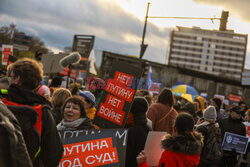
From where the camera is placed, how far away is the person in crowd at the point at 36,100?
2.14 metres

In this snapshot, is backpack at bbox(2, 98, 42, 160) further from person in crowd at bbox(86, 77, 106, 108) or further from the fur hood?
person in crowd at bbox(86, 77, 106, 108)

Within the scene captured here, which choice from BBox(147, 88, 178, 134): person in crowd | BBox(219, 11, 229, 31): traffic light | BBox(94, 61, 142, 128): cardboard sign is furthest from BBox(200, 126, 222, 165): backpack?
BBox(219, 11, 229, 31): traffic light

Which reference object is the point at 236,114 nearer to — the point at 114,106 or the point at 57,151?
the point at 114,106

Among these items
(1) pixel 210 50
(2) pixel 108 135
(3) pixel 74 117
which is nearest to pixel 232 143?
(2) pixel 108 135

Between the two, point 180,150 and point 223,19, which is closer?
point 180,150

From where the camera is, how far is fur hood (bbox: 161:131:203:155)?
303 centimetres

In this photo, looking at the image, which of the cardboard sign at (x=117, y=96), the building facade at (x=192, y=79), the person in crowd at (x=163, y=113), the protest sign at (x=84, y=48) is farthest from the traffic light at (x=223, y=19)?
the building facade at (x=192, y=79)

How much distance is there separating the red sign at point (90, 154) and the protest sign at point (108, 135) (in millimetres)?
54

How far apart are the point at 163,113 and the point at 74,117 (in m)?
2.18

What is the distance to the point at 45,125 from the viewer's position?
214 centimetres

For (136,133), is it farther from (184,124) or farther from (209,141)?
(209,141)

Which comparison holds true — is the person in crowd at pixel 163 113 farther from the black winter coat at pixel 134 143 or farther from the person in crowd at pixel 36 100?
the person in crowd at pixel 36 100

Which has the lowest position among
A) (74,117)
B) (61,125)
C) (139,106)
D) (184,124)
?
(61,125)

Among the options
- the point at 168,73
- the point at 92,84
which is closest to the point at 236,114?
the point at 92,84
